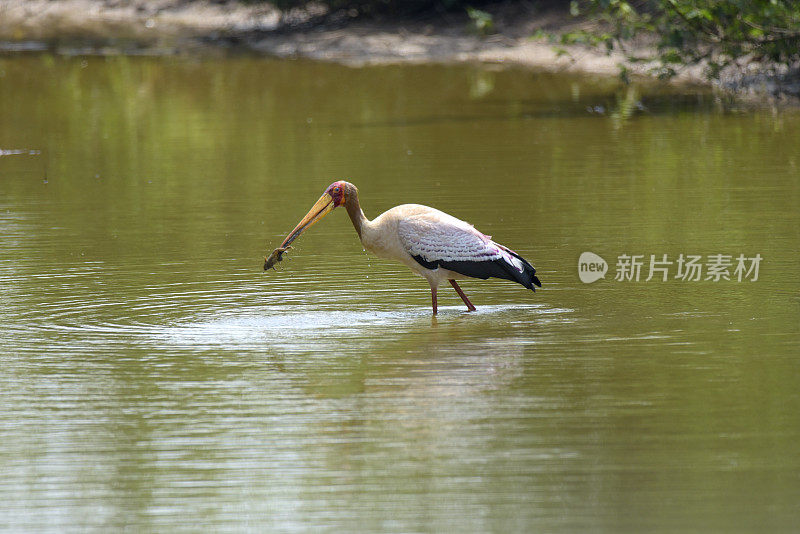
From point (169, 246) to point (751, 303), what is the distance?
456 centimetres

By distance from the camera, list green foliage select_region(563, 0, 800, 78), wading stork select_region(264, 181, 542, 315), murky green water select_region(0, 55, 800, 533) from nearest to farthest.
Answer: murky green water select_region(0, 55, 800, 533) → wading stork select_region(264, 181, 542, 315) → green foliage select_region(563, 0, 800, 78)

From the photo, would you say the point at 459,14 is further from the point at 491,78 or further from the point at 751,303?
the point at 751,303

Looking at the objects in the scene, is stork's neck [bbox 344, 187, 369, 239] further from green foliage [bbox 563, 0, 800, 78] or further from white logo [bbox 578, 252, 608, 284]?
green foliage [bbox 563, 0, 800, 78]

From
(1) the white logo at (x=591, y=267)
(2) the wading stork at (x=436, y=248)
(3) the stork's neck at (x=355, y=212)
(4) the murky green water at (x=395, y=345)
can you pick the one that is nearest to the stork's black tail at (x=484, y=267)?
(2) the wading stork at (x=436, y=248)

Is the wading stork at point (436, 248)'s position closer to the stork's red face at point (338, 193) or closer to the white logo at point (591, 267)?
the stork's red face at point (338, 193)

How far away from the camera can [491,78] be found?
22953 mm

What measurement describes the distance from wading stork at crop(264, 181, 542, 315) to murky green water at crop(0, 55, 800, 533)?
289mm

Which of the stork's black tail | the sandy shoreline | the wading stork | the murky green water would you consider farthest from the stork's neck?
the sandy shoreline

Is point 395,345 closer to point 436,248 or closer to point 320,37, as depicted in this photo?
point 436,248

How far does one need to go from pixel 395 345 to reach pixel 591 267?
224 centimetres

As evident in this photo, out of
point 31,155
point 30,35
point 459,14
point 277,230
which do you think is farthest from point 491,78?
point 30,35

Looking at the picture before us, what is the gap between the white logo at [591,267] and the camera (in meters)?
9.23

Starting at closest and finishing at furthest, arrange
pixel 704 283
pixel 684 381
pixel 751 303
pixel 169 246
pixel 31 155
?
pixel 684 381
pixel 751 303
pixel 704 283
pixel 169 246
pixel 31 155

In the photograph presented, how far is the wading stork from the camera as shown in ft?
27.5
